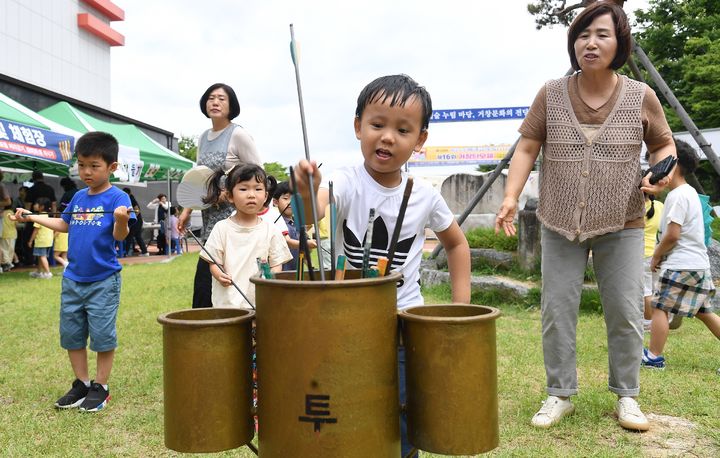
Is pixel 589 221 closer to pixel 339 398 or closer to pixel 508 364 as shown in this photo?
pixel 508 364

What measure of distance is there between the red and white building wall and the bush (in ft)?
56.9

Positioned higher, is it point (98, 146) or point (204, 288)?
point (98, 146)

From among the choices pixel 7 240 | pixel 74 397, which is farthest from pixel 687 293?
pixel 7 240

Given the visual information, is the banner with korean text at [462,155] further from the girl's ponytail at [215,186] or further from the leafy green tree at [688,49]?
the girl's ponytail at [215,186]

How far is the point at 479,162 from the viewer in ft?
71.1

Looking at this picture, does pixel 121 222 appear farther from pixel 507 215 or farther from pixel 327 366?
pixel 327 366

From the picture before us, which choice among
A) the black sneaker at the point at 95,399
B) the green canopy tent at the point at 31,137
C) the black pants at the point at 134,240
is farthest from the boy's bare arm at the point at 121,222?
the black pants at the point at 134,240

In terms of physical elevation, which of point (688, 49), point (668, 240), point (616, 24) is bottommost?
point (668, 240)

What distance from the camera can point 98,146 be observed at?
320cm

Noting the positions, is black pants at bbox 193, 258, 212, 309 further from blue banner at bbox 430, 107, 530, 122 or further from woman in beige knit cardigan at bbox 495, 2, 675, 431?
blue banner at bbox 430, 107, 530, 122

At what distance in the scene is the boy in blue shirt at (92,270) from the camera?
126 inches

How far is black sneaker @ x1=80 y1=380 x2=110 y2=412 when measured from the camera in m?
3.16

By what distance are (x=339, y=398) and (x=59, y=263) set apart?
11.6 m

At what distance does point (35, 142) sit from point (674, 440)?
26.4ft
